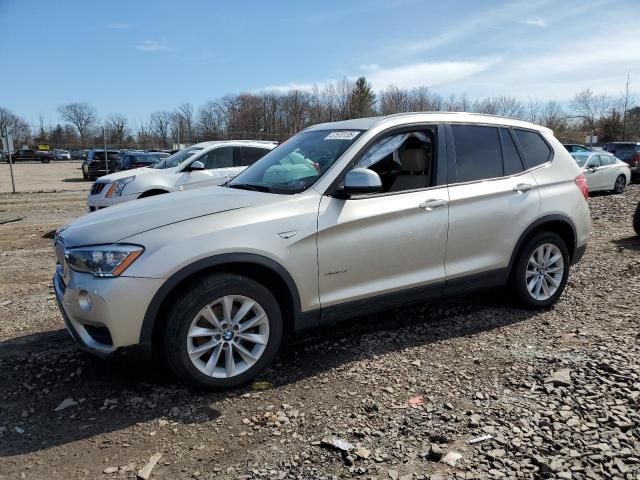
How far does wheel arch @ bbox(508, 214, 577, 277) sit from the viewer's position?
4.73 meters

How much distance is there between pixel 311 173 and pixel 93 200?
695 cm

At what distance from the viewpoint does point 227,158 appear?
32.8 feet

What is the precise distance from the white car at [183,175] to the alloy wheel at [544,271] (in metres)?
5.63

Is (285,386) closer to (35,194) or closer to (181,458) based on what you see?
(181,458)

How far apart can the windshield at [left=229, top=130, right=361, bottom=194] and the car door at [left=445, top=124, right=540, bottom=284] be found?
3.30 feet

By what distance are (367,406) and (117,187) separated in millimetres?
7462

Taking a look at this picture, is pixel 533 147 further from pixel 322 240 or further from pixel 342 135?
pixel 322 240

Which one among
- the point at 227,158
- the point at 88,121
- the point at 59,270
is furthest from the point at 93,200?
the point at 88,121

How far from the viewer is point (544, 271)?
197 inches

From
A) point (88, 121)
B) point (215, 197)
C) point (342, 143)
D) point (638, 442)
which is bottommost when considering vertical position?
point (638, 442)

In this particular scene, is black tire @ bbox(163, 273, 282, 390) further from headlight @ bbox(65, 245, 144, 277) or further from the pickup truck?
the pickup truck

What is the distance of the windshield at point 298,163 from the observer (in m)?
3.97

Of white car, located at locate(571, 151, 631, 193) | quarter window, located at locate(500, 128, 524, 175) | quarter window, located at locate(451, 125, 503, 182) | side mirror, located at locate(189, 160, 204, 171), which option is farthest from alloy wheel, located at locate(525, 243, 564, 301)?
white car, located at locate(571, 151, 631, 193)

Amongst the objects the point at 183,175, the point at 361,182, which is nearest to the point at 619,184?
the point at 183,175
